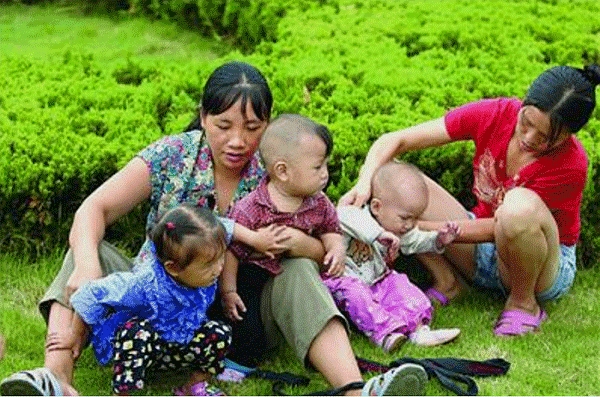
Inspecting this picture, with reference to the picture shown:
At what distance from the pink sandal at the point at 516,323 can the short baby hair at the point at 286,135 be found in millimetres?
1092

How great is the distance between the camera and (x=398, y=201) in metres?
5.06

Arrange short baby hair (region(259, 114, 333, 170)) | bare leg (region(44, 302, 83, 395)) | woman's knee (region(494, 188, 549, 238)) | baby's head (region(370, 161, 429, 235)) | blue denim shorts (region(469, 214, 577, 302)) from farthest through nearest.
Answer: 1. blue denim shorts (region(469, 214, 577, 302))
2. baby's head (region(370, 161, 429, 235))
3. woman's knee (region(494, 188, 549, 238))
4. short baby hair (region(259, 114, 333, 170))
5. bare leg (region(44, 302, 83, 395))

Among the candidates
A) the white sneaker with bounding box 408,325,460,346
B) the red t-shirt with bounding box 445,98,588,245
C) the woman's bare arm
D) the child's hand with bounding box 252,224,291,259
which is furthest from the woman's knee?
the woman's bare arm

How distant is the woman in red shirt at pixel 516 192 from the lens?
4.88 m

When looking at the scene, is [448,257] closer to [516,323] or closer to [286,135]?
[516,323]

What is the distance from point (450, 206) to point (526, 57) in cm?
197

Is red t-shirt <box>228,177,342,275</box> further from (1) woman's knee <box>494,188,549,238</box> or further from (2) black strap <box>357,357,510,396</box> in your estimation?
(1) woman's knee <box>494,188,549,238</box>

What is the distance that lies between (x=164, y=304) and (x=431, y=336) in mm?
1169

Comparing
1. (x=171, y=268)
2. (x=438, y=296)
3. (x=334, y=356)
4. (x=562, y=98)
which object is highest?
(x=562, y=98)

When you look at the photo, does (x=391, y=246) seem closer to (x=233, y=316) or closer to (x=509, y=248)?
(x=509, y=248)

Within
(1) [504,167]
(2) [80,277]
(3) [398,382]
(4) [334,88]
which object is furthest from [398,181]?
(4) [334,88]

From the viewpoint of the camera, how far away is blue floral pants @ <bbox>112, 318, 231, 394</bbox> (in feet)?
14.1

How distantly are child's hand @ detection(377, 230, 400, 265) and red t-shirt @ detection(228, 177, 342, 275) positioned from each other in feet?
1.00

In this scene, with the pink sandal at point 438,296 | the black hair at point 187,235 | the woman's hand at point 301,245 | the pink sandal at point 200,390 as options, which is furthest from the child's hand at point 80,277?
the pink sandal at point 438,296
